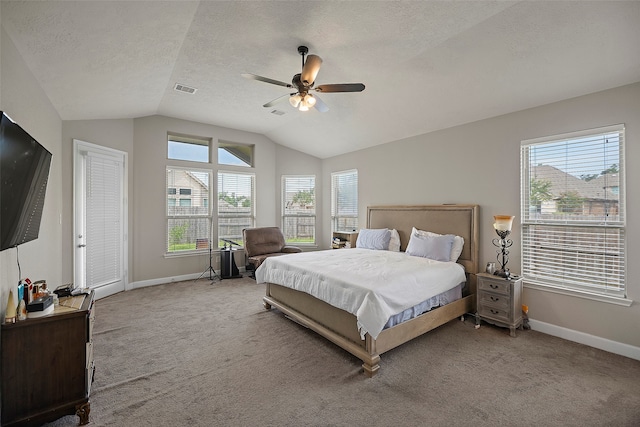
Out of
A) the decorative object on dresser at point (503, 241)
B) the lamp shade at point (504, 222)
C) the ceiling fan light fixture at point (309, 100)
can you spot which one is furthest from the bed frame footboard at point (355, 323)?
the ceiling fan light fixture at point (309, 100)

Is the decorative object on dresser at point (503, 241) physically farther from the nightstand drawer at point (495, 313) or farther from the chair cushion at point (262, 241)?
the chair cushion at point (262, 241)

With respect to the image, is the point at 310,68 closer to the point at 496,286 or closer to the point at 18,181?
the point at 18,181

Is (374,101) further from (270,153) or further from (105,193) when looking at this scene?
(105,193)

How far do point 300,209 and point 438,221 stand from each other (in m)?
3.51

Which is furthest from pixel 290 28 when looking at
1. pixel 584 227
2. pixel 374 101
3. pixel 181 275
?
pixel 181 275

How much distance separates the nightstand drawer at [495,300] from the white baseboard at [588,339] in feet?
1.76

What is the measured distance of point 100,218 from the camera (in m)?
4.43

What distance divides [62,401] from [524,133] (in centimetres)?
517

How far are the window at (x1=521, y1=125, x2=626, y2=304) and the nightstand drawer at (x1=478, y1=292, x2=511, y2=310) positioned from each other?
507 millimetres

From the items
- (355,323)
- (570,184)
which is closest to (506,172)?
(570,184)

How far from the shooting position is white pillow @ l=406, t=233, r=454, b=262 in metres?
3.87

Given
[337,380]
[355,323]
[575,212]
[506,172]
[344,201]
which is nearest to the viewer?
[337,380]

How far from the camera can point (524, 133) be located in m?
3.52

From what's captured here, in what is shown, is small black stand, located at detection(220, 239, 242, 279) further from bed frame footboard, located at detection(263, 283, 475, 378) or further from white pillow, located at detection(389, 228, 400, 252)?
white pillow, located at detection(389, 228, 400, 252)
